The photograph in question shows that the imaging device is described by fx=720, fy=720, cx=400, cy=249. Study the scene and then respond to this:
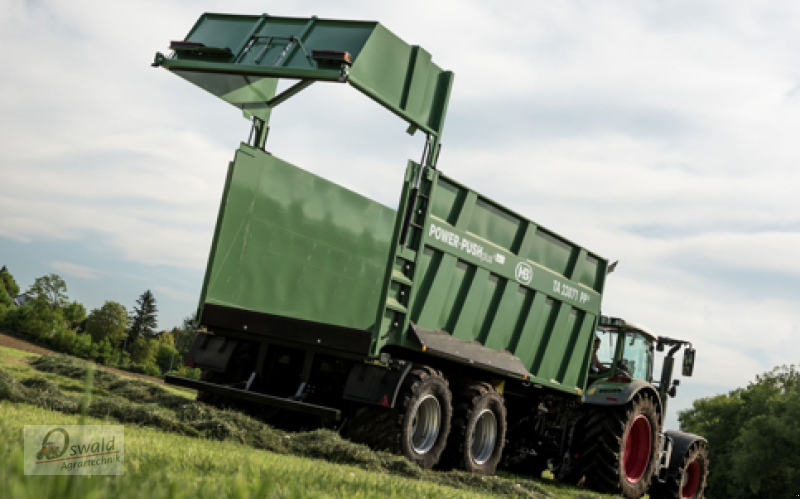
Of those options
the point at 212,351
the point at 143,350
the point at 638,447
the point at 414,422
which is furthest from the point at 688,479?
the point at 143,350

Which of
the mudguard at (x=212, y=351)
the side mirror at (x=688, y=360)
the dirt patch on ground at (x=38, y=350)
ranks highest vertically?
the side mirror at (x=688, y=360)

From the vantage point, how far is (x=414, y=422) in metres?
7.82

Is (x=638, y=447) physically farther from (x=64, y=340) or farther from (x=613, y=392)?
(x=64, y=340)

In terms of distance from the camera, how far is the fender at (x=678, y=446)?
38.7 ft

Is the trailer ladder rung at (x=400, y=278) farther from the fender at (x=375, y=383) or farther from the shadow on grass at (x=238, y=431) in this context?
the shadow on grass at (x=238, y=431)

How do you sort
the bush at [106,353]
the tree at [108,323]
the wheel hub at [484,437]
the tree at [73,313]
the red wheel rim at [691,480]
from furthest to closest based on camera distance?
the tree at [108,323], the tree at [73,313], the bush at [106,353], the red wheel rim at [691,480], the wheel hub at [484,437]

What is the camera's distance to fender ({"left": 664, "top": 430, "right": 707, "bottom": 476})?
11789mm

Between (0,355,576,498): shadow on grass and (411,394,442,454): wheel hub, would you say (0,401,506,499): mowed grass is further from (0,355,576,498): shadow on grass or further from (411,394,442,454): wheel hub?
(411,394,442,454): wheel hub

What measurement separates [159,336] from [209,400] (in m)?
40.1

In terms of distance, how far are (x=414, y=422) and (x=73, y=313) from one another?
2191cm

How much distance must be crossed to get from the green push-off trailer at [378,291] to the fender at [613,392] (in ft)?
0.17

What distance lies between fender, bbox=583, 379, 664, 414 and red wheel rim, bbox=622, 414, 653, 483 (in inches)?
22.4

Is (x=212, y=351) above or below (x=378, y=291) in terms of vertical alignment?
below

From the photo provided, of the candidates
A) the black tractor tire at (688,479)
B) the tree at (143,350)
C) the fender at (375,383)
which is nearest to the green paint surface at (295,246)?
the fender at (375,383)
